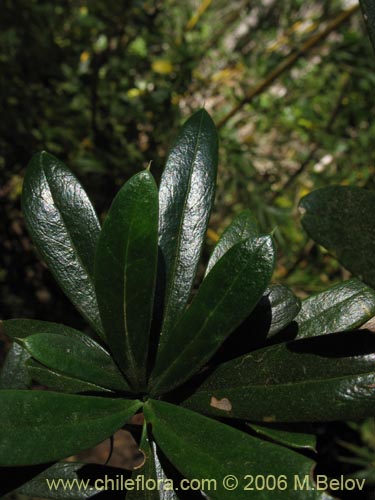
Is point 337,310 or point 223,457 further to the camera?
point 337,310

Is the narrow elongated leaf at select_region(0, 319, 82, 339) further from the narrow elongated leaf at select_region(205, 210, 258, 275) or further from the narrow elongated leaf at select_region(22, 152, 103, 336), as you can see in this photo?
the narrow elongated leaf at select_region(205, 210, 258, 275)

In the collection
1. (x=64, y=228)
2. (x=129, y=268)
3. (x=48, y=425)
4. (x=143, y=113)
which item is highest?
(x=143, y=113)

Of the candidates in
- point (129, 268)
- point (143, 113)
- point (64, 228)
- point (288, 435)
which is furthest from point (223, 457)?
point (143, 113)

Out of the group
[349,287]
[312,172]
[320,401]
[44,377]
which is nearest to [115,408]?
[44,377]

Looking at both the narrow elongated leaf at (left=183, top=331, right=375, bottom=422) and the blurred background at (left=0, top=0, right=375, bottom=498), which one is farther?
the blurred background at (left=0, top=0, right=375, bottom=498)

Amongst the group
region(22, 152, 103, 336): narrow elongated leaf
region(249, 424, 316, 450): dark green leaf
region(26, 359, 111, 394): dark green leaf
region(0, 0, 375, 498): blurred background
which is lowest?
region(249, 424, 316, 450): dark green leaf

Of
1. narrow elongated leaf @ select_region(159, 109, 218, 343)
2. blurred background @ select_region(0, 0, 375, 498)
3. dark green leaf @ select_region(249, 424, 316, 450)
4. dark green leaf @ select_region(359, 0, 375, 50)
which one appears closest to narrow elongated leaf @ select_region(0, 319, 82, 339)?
narrow elongated leaf @ select_region(159, 109, 218, 343)

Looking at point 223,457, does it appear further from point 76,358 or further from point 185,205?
point 185,205
